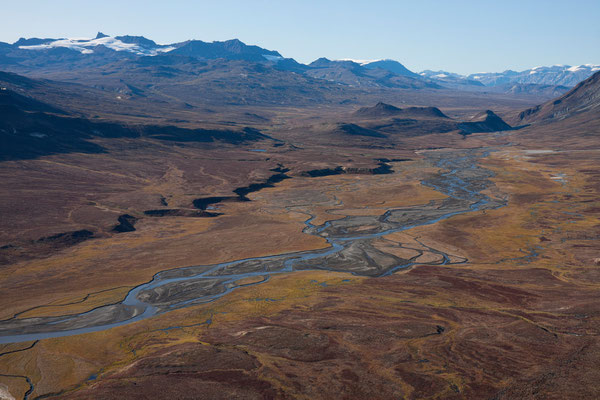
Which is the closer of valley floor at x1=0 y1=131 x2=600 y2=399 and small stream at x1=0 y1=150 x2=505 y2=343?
valley floor at x1=0 y1=131 x2=600 y2=399

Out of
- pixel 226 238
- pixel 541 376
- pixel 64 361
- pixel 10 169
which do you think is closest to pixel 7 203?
pixel 10 169

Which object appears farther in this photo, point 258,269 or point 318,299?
point 258,269

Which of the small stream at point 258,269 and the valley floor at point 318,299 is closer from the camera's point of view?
the valley floor at point 318,299

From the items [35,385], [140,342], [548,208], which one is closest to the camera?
[35,385]

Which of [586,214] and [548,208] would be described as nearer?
[586,214]

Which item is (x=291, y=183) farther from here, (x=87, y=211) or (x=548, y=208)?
(x=548, y=208)

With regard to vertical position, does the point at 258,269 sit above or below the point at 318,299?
below

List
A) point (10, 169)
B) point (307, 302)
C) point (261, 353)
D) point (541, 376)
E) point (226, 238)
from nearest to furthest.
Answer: point (541, 376), point (261, 353), point (307, 302), point (226, 238), point (10, 169)

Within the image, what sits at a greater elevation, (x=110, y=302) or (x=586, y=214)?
(x=586, y=214)
